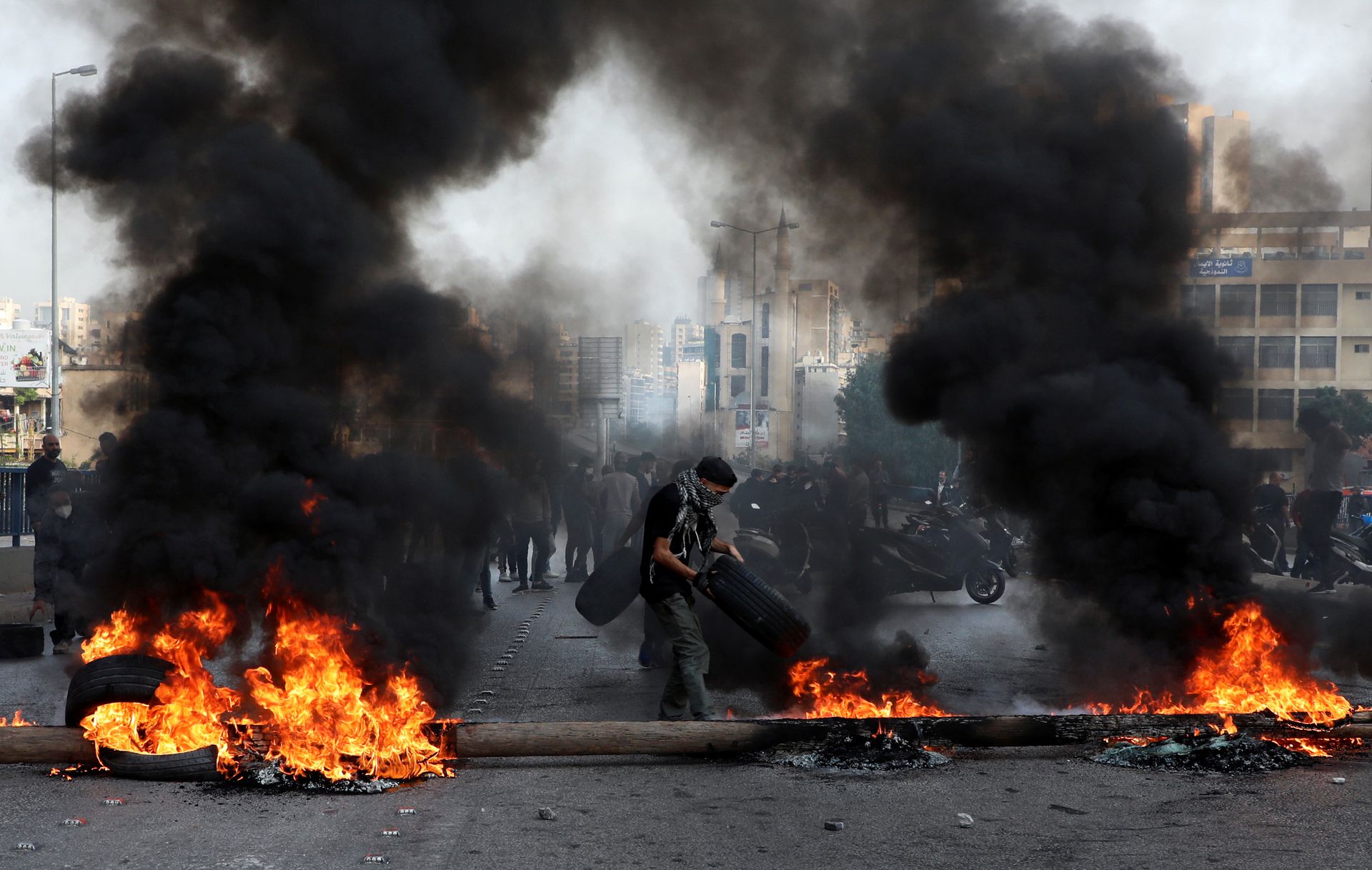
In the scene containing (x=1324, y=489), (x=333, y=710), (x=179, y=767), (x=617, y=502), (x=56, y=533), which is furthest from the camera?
(x=617, y=502)

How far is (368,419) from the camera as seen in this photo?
Result: 7098 millimetres

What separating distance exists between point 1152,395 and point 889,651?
7.31 ft

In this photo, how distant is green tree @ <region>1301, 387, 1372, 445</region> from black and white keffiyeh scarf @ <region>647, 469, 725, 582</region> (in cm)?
3655

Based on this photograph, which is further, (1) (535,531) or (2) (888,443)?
(2) (888,443)

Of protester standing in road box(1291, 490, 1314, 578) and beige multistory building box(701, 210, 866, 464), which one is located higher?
beige multistory building box(701, 210, 866, 464)

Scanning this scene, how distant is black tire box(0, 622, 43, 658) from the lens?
9320 mm

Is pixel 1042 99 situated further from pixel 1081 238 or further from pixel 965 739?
pixel 965 739

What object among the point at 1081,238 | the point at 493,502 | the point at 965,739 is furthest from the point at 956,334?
the point at 493,502

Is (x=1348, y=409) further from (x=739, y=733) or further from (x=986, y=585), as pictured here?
(x=739, y=733)

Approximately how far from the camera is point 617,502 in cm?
1433

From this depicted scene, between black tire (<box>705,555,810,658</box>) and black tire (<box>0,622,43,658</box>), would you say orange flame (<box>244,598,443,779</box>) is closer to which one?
black tire (<box>705,555,810,658</box>)

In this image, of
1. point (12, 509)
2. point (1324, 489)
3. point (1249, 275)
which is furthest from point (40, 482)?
point (1324, 489)

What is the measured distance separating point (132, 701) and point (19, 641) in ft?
15.0

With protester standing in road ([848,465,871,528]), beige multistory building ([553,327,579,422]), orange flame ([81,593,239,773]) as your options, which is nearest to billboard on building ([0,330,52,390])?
protester standing in road ([848,465,871,528])
